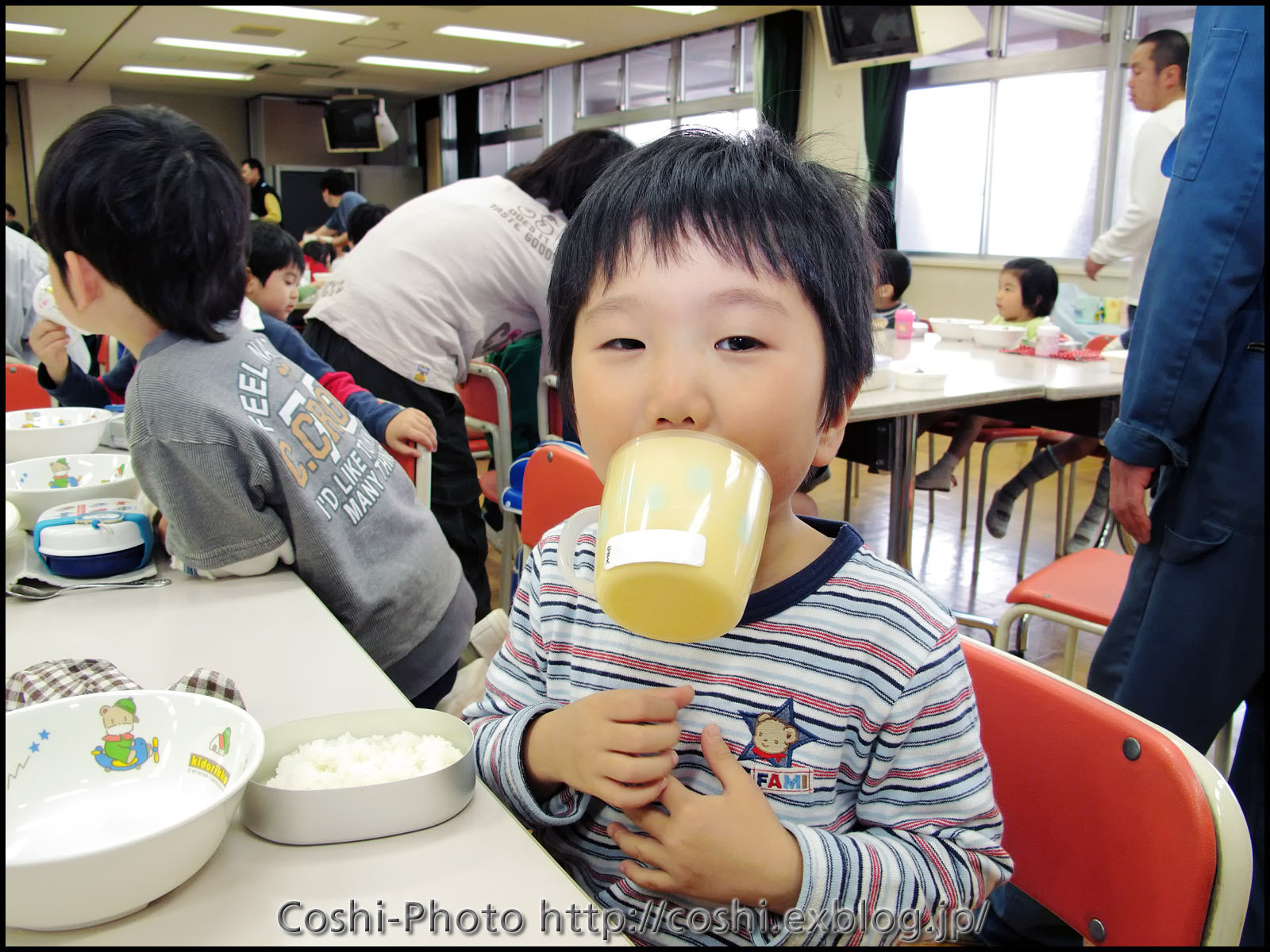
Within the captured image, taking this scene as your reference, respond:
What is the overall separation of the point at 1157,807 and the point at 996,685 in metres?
0.17

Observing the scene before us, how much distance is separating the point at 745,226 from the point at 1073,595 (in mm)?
1363

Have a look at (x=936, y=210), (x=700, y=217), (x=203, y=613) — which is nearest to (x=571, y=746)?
(x=700, y=217)

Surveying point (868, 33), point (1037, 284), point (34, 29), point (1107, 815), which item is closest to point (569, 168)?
point (1107, 815)

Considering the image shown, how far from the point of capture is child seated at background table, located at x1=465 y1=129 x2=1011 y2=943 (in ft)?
2.17

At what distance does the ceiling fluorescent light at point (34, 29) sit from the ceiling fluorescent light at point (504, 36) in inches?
152

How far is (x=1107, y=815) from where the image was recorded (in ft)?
2.50

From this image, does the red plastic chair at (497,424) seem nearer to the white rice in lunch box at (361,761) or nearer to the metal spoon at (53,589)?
the metal spoon at (53,589)

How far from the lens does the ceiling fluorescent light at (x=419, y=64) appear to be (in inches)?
440

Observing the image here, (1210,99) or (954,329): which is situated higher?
(1210,99)

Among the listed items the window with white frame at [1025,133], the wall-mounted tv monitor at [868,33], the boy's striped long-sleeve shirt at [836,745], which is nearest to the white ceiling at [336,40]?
the window with white frame at [1025,133]

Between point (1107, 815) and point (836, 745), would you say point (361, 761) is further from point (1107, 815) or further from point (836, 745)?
point (1107, 815)

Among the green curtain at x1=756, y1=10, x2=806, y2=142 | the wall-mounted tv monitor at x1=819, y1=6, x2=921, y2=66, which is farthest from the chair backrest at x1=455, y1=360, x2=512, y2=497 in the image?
the green curtain at x1=756, y1=10, x2=806, y2=142

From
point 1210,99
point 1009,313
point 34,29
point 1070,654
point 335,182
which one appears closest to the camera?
point 1210,99

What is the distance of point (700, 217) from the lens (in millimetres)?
713
